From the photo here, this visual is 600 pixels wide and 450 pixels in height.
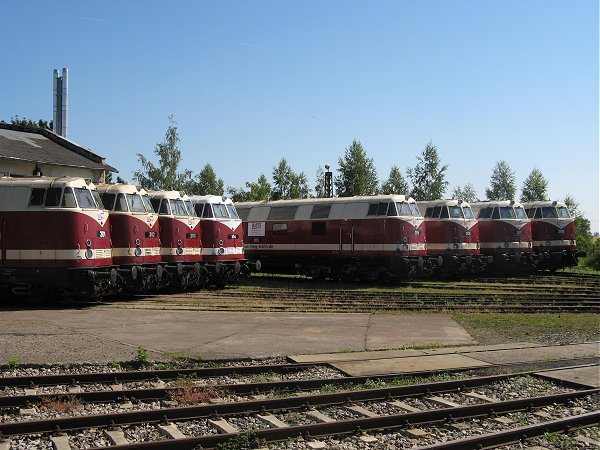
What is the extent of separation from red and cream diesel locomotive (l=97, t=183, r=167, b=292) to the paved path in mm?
2030

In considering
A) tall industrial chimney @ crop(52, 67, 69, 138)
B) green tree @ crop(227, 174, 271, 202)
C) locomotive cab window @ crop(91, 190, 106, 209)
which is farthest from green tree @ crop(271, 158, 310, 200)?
locomotive cab window @ crop(91, 190, 106, 209)

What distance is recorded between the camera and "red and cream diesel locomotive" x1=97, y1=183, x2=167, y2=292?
19594mm

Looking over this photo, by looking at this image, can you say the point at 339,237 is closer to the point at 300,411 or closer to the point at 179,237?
the point at 179,237

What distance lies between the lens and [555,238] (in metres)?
32.6

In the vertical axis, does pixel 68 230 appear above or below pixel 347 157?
below

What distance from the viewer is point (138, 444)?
20.7 feet

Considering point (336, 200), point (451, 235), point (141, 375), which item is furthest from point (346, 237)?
point (141, 375)

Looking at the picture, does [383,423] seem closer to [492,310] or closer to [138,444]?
[138,444]

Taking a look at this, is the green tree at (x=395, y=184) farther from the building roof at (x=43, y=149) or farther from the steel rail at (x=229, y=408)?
the steel rail at (x=229, y=408)

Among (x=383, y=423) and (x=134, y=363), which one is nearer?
(x=383, y=423)

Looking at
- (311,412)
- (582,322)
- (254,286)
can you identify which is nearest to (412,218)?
(254,286)

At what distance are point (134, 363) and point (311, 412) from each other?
3.77 meters

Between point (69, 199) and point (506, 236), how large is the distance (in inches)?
842

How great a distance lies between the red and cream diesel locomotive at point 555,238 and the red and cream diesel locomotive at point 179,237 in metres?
18.1
